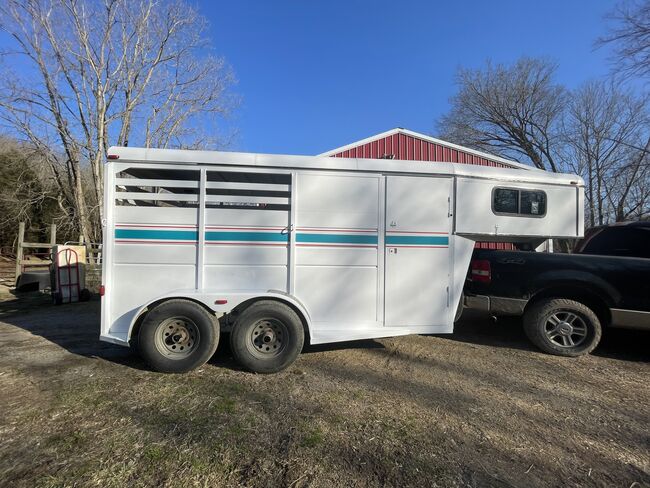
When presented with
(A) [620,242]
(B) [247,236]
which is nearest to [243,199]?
(B) [247,236]

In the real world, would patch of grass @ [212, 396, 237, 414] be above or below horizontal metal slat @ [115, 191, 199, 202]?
below

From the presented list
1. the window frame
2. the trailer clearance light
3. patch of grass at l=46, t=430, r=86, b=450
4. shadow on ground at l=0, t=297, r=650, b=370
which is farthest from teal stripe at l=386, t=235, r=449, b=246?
patch of grass at l=46, t=430, r=86, b=450

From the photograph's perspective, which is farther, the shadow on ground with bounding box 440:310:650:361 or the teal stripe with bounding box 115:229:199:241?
the shadow on ground with bounding box 440:310:650:361

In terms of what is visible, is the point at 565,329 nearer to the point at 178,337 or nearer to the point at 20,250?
the point at 178,337

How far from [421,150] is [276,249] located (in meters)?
10.3

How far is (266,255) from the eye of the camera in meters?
4.55

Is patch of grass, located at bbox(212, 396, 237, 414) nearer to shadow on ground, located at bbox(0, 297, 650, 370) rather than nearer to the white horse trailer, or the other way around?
the white horse trailer

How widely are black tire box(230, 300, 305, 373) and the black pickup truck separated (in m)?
2.62

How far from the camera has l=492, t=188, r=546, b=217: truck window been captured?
516 cm

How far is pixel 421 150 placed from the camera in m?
13.5

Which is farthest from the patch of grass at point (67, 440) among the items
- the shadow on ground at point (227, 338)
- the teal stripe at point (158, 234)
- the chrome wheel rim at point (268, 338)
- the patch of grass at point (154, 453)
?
the teal stripe at point (158, 234)

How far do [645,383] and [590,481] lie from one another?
2397mm

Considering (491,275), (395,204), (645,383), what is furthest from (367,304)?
(645,383)

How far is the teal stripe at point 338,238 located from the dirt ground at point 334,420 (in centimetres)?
149
